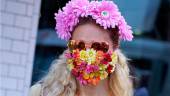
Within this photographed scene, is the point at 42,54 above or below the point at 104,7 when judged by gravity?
below

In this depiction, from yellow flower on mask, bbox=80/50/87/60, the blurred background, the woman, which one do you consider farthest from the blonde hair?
the blurred background

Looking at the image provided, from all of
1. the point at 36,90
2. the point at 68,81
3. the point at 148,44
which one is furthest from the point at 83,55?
the point at 148,44

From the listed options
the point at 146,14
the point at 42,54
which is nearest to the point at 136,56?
the point at 146,14

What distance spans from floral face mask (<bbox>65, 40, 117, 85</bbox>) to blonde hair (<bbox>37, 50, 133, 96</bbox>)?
5 centimetres

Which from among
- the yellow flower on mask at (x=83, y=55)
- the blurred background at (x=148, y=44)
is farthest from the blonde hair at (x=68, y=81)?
the blurred background at (x=148, y=44)

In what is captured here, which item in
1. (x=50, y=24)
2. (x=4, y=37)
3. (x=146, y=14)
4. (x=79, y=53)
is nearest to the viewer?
(x=79, y=53)

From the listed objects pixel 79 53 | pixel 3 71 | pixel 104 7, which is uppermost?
pixel 104 7

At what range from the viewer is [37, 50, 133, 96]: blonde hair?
3062 millimetres

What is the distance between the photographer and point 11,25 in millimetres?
5766

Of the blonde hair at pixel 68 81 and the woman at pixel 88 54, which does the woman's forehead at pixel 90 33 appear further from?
the blonde hair at pixel 68 81

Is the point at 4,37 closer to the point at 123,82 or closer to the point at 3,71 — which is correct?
the point at 3,71

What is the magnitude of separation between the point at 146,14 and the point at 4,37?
226cm

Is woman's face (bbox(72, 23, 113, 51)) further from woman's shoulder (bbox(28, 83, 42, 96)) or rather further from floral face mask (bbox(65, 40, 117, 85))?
woman's shoulder (bbox(28, 83, 42, 96))

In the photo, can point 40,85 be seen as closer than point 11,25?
Yes
